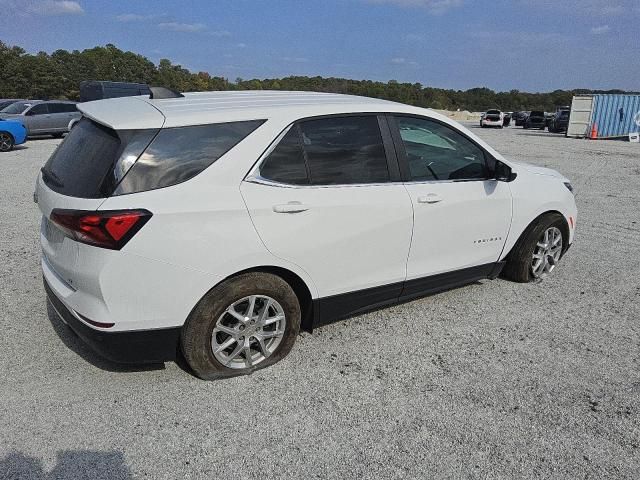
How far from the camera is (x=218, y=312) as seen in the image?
9.14 feet

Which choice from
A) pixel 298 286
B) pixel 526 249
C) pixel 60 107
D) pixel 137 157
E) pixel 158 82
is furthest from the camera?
pixel 158 82

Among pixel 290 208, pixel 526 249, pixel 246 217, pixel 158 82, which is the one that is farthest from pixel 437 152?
pixel 158 82

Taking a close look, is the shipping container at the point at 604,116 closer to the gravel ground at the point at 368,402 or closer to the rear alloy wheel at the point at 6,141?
the gravel ground at the point at 368,402

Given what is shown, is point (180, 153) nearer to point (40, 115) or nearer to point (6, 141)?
point (6, 141)

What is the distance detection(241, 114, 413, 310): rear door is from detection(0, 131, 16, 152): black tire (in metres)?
14.9

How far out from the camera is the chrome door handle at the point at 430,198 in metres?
3.43

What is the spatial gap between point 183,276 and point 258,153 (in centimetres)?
86

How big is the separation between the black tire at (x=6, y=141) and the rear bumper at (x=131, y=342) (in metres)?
14.5

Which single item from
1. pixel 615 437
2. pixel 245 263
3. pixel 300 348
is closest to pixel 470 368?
pixel 615 437

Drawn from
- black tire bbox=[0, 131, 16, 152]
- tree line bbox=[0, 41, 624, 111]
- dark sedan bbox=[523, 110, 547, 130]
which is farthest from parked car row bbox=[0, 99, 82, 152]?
dark sedan bbox=[523, 110, 547, 130]

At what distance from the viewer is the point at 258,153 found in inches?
111

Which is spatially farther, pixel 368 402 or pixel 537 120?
pixel 537 120

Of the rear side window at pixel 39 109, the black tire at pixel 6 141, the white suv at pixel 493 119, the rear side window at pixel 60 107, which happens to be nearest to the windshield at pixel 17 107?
the rear side window at pixel 39 109

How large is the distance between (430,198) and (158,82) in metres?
72.6
